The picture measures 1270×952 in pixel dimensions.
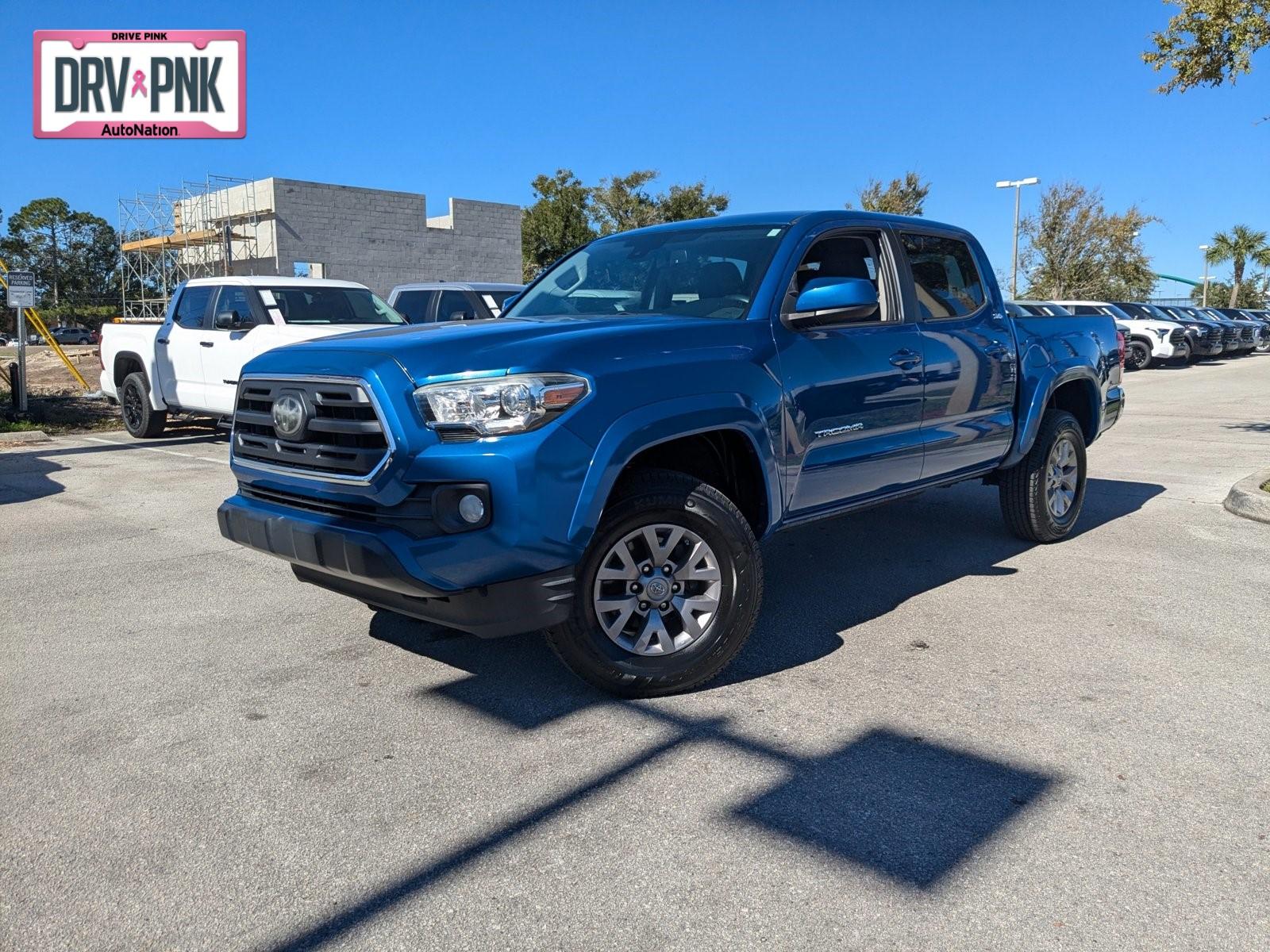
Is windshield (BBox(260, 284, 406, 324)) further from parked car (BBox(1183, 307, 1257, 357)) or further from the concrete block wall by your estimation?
parked car (BBox(1183, 307, 1257, 357))

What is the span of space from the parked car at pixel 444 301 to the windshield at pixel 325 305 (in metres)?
2.21

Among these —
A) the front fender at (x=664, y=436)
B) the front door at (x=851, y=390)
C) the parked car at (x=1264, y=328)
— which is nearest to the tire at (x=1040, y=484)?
the front door at (x=851, y=390)

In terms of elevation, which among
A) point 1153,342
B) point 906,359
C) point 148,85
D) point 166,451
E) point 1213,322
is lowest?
point 166,451

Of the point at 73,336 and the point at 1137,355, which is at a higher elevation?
the point at 73,336

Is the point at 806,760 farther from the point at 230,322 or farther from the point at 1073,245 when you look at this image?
the point at 1073,245

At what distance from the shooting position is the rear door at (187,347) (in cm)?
1146

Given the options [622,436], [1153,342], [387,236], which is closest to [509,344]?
[622,436]

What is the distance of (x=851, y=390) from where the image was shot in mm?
4652

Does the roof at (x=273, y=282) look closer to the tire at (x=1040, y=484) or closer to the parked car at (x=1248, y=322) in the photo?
the tire at (x=1040, y=484)

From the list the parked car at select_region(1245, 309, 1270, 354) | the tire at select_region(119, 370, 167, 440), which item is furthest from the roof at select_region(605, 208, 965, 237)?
the parked car at select_region(1245, 309, 1270, 354)

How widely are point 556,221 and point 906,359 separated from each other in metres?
43.6

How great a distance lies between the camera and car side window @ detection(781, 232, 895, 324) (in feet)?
15.7

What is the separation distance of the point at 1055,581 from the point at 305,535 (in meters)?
4.04

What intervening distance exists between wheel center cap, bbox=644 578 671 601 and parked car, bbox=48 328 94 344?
64.3 metres
